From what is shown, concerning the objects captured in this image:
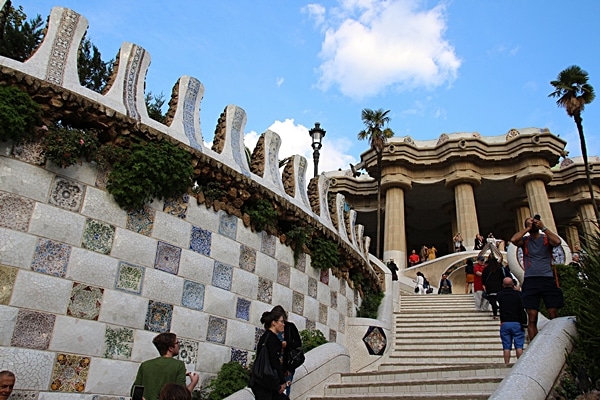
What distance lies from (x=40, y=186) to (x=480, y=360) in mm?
8067

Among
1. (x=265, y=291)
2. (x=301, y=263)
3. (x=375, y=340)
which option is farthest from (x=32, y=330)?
(x=375, y=340)

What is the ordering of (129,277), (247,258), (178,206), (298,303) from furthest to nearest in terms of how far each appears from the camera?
(298,303)
(247,258)
(178,206)
(129,277)

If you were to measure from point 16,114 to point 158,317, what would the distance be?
123 inches

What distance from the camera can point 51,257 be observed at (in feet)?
19.9

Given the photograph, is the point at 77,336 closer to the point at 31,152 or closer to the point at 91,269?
the point at 91,269

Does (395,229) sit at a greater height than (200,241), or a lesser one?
greater

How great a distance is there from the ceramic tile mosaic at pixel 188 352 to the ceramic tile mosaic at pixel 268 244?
2318mm

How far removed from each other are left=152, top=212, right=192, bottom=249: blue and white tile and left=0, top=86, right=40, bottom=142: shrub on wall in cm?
205

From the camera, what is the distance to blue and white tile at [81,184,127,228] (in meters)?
6.63

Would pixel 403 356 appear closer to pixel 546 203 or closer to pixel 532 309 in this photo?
pixel 532 309

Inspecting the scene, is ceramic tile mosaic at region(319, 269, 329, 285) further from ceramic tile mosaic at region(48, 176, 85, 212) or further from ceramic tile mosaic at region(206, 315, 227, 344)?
ceramic tile mosaic at region(48, 176, 85, 212)

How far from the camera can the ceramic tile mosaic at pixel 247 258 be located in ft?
28.1

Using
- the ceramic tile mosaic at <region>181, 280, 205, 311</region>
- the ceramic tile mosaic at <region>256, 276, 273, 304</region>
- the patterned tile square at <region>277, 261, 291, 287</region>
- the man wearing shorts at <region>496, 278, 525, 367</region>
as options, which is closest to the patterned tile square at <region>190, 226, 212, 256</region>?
the ceramic tile mosaic at <region>181, 280, 205, 311</region>

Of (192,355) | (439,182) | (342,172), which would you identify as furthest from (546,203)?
(192,355)
